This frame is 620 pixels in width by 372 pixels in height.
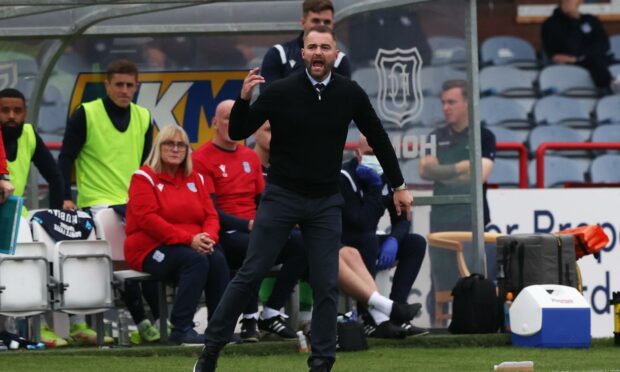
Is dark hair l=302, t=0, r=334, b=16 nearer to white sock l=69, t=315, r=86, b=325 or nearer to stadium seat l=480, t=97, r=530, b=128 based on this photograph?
white sock l=69, t=315, r=86, b=325

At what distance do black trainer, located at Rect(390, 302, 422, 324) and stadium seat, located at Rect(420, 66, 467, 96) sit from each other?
6.23 ft

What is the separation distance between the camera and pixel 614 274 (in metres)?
14.8

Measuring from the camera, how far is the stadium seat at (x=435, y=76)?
41.1 feet

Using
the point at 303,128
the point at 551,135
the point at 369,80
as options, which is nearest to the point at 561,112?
the point at 551,135

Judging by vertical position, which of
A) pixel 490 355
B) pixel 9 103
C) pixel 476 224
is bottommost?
pixel 490 355

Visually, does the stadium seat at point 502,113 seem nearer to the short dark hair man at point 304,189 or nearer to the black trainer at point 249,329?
the black trainer at point 249,329

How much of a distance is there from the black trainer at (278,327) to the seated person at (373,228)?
0.58 m

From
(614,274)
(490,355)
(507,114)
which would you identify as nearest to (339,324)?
(490,355)

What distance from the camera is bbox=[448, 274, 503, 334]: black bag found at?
473 inches

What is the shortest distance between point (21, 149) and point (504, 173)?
279 inches

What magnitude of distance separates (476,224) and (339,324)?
194 cm

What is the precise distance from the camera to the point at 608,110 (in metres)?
19.7

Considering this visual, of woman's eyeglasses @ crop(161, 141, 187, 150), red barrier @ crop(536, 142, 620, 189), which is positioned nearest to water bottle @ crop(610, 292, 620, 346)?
red barrier @ crop(536, 142, 620, 189)

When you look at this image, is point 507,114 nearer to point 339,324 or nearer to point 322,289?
point 339,324
